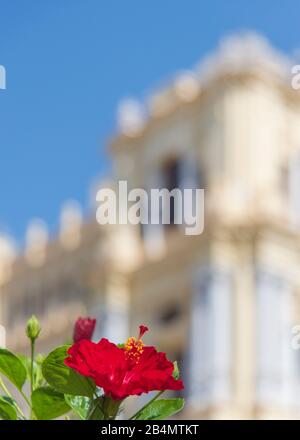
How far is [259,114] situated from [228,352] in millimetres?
4395

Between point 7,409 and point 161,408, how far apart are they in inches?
6.5

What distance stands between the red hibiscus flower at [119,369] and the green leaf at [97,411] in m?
0.03

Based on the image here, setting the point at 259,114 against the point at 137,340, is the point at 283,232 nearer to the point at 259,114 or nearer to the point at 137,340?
the point at 259,114

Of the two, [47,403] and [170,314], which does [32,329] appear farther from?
[170,314]

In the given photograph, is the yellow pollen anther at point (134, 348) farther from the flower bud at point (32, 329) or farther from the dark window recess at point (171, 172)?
the dark window recess at point (171, 172)

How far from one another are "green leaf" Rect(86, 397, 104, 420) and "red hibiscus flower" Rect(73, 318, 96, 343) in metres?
0.11

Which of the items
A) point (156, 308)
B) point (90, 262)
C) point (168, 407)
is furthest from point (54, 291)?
point (168, 407)

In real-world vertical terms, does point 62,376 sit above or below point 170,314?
below

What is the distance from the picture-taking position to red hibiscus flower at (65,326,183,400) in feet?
3.85

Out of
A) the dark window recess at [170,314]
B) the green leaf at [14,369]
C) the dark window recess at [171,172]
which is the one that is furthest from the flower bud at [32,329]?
the dark window recess at [171,172]

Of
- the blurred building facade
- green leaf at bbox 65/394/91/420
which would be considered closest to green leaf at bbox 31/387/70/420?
green leaf at bbox 65/394/91/420

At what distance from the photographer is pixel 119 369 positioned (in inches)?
46.5

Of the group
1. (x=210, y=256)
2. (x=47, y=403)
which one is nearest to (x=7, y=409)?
(x=47, y=403)

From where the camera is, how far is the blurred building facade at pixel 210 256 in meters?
18.7
